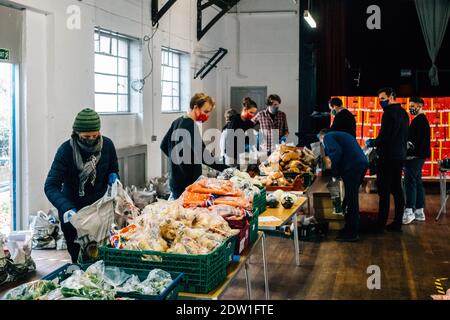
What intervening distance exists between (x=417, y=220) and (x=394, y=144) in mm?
1569

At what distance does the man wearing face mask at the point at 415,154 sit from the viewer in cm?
790

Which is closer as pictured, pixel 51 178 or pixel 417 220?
pixel 51 178

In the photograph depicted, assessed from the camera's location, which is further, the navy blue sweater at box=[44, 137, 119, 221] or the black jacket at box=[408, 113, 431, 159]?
the black jacket at box=[408, 113, 431, 159]

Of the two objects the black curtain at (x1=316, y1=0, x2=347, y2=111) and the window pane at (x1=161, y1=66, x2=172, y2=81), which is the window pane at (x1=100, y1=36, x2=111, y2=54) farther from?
the black curtain at (x1=316, y1=0, x2=347, y2=111)

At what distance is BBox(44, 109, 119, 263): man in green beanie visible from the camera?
3.85 meters

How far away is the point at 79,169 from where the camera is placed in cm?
388

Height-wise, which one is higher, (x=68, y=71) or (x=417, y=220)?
(x=68, y=71)

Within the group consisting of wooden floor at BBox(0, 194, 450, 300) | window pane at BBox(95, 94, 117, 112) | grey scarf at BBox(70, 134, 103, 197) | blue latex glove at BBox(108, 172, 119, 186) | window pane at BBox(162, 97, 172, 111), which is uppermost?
window pane at BBox(162, 97, 172, 111)

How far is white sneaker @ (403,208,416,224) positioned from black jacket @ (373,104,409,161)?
116 cm

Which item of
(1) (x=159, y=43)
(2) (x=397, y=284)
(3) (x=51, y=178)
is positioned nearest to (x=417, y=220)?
(2) (x=397, y=284)

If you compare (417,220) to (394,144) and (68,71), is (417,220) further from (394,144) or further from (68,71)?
(68,71)

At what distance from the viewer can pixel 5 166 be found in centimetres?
614

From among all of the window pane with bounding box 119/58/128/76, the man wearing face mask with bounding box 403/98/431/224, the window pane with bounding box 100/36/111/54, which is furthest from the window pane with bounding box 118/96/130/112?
the man wearing face mask with bounding box 403/98/431/224
